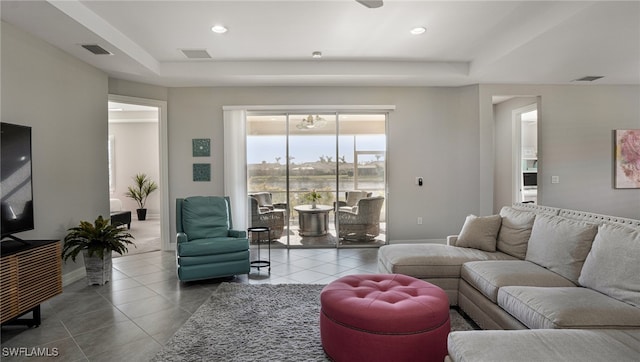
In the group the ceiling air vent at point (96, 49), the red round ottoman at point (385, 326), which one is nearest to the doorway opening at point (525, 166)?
the red round ottoman at point (385, 326)

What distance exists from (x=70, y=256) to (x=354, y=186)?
13.2 feet

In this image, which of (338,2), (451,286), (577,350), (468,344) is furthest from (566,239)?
(338,2)

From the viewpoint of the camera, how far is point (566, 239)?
2.64 metres

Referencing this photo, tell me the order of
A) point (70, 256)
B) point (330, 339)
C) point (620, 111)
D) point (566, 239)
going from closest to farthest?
point (330, 339), point (566, 239), point (70, 256), point (620, 111)

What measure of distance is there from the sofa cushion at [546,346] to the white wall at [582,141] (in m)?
4.47

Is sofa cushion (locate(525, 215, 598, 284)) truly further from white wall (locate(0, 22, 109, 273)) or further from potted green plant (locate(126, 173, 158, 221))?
potted green plant (locate(126, 173, 158, 221))

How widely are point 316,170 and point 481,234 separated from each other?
2928mm

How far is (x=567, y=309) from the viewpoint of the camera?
193 centimetres

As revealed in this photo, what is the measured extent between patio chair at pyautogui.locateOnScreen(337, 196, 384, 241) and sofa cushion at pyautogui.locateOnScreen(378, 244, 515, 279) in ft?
7.92

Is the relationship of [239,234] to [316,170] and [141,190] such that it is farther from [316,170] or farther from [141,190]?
[141,190]

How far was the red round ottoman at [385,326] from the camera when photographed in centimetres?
201

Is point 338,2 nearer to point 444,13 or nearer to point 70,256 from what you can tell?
point 444,13

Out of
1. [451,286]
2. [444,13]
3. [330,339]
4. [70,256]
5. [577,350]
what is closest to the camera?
[577,350]

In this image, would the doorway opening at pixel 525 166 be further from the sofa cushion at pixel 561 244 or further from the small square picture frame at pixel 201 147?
the small square picture frame at pixel 201 147
